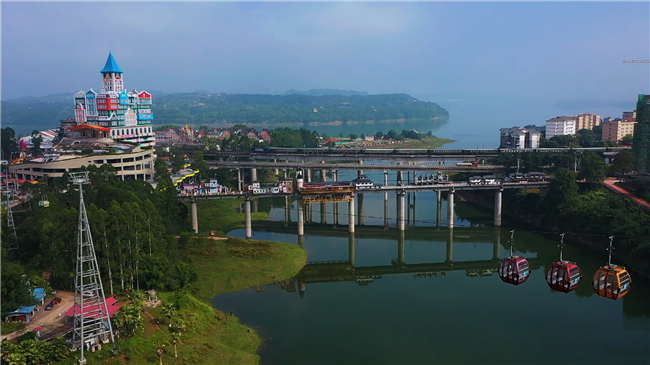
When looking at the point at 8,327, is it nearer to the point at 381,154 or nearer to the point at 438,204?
the point at 438,204

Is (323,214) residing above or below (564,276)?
below

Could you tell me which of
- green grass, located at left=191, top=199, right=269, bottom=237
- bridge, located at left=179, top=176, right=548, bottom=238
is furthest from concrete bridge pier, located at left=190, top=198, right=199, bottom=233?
green grass, located at left=191, top=199, right=269, bottom=237

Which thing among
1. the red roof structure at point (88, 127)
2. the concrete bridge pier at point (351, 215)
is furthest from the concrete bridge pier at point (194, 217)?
the red roof structure at point (88, 127)

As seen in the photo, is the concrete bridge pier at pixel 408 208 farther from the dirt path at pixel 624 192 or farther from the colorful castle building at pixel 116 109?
the colorful castle building at pixel 116 109

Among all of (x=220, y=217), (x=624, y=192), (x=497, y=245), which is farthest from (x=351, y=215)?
(x=624, y=192)

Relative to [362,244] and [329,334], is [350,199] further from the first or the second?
[329,334]
